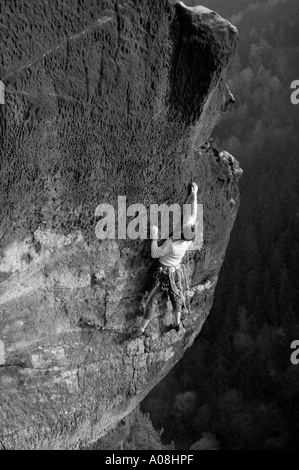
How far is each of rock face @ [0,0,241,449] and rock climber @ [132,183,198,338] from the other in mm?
171

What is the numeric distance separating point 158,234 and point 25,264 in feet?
5.54

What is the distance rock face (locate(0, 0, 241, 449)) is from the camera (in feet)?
16.5

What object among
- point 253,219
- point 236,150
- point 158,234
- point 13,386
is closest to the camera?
point 13,386

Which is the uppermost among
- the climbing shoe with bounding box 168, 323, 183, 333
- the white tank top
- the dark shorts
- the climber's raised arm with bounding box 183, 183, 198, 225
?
the climber's raised arm with bounding box 183, 183, 198, 225

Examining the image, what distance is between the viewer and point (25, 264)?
561 cm

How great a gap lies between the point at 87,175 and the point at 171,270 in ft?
5.27

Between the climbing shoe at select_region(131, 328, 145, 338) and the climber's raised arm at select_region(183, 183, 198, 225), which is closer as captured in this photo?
the climber's raised arm at select_region(183, 183, 198, 225)

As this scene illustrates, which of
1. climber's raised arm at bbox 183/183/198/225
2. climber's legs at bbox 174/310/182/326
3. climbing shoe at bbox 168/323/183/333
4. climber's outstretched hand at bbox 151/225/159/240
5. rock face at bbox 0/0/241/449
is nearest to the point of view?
rock face at bbox 0/0/241/449

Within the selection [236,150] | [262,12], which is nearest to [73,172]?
[236,150]

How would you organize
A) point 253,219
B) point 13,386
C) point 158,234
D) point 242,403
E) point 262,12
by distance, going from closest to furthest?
1. point 13,386
2. point 158,234
3. point 242,403
4. point 253,219
5. point 262,12

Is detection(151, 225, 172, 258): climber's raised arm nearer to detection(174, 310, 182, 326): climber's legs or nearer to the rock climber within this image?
the rock climber

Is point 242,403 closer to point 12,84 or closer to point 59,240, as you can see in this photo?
point 59,240

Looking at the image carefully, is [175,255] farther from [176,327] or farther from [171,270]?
[176,327]

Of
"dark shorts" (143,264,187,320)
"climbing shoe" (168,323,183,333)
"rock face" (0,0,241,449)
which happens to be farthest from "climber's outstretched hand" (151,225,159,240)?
"climbing shoe" (168,323,183,333)
